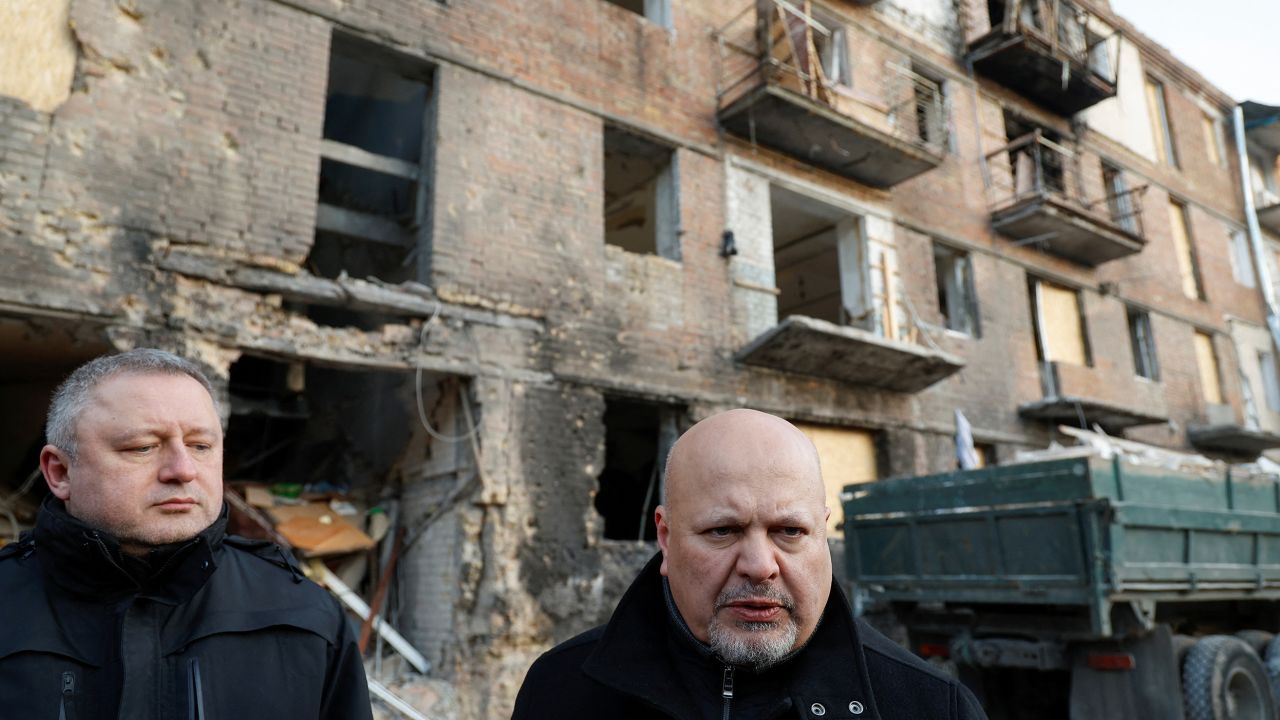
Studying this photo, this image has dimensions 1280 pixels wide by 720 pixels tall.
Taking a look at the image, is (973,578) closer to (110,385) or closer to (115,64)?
(110,385)

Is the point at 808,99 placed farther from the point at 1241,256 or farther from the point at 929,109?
the point at 1241,256

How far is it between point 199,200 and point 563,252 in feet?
10.8

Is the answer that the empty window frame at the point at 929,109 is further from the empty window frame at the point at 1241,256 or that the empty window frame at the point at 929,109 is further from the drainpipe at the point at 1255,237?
the drainpipe at the point at 1255,237

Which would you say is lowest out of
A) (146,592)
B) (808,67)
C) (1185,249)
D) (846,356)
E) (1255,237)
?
(146,592)

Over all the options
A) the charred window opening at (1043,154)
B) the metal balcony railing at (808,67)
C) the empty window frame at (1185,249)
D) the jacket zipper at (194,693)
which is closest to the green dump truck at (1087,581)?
the jacket zipper at (194,693)

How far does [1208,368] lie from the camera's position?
16719mm

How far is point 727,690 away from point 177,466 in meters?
1.44

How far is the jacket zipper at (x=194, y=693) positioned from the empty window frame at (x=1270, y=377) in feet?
72.5

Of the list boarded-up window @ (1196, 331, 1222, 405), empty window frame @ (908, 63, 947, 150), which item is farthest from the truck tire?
boarded-up window @ (1196, 331, 1222, 405)

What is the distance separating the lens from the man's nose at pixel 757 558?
1699 millimetres

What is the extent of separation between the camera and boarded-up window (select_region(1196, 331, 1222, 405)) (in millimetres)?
16391

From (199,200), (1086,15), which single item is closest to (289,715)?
(199,200)

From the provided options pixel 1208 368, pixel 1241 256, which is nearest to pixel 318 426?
pixel 1208 368

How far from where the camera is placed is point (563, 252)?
8281mm
